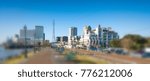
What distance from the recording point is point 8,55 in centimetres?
649

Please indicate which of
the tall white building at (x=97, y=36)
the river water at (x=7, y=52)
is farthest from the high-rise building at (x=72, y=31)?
the river water at (x=7, y=52)

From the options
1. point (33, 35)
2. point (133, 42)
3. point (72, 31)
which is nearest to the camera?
point (133, 42)

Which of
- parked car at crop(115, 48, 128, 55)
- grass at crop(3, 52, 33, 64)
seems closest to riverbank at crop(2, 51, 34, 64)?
grass at crop(3, 52, 33, 64)

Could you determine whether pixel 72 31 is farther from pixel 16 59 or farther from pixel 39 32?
pixel 16 59

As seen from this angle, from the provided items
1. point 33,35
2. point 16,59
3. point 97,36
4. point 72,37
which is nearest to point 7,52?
point 16,59

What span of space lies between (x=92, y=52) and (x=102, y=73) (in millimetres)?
392

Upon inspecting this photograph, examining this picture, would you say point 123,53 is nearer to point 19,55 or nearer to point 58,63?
point 58,63

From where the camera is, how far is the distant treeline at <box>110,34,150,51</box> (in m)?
6.45

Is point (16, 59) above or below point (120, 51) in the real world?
below

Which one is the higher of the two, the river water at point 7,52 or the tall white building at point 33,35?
the tall white building at point 33,35

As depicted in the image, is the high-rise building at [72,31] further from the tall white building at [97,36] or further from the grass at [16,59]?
the grass at [16,59]

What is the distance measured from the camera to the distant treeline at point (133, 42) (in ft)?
21.2

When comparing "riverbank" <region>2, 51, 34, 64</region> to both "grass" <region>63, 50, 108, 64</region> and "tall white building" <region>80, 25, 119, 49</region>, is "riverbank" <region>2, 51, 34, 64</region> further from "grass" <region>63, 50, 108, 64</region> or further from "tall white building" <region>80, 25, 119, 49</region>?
"tall white building" <region>80, 25, 119, 49</region>

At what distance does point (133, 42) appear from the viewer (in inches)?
253
